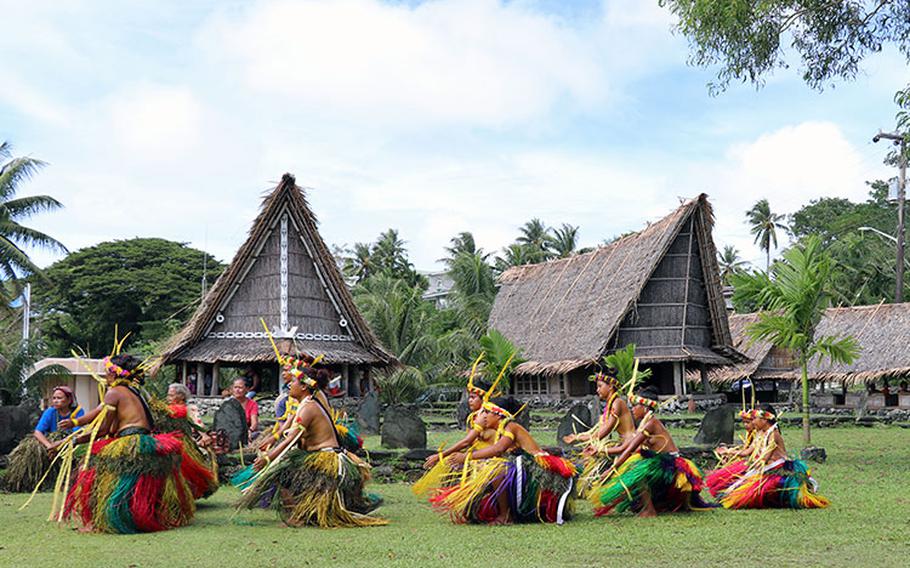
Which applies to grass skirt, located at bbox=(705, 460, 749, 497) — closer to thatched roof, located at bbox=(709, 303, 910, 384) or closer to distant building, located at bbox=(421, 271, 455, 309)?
thatched roof, located at bbox=(709, 303, 910, 384)

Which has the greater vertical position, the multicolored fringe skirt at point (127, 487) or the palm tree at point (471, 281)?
the palm tree at point (471, 281)

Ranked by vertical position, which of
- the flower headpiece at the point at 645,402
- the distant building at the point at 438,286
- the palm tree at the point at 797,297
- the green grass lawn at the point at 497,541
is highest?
the distant building at the point at 438,286

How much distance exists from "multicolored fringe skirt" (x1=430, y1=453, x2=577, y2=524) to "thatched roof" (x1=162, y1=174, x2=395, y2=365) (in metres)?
14.6

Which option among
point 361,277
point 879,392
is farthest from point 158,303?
point 879,392

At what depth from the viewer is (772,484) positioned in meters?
8.05

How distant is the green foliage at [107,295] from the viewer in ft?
131

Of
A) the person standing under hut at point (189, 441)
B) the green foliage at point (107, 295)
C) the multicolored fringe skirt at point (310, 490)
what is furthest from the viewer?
the green foliage at point (107, 295)

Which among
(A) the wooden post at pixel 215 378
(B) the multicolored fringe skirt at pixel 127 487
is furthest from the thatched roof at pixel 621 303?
(B) the multicolored fringe skirt at pixel 127 487

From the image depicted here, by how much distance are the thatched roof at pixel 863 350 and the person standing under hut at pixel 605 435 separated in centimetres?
1829

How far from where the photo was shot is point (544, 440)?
591 inches

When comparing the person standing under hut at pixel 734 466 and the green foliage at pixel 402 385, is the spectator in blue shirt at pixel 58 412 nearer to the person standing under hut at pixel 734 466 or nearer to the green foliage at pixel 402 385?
the person standing under hut at pixel 734 466

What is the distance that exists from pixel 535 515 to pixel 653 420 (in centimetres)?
132

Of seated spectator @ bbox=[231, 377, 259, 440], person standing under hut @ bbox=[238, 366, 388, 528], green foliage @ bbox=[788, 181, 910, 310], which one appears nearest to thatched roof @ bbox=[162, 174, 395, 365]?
seated spectator @ bbox=[231, 377, 259, 440]

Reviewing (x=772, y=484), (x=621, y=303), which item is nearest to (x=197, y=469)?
(x=772, y=484)
